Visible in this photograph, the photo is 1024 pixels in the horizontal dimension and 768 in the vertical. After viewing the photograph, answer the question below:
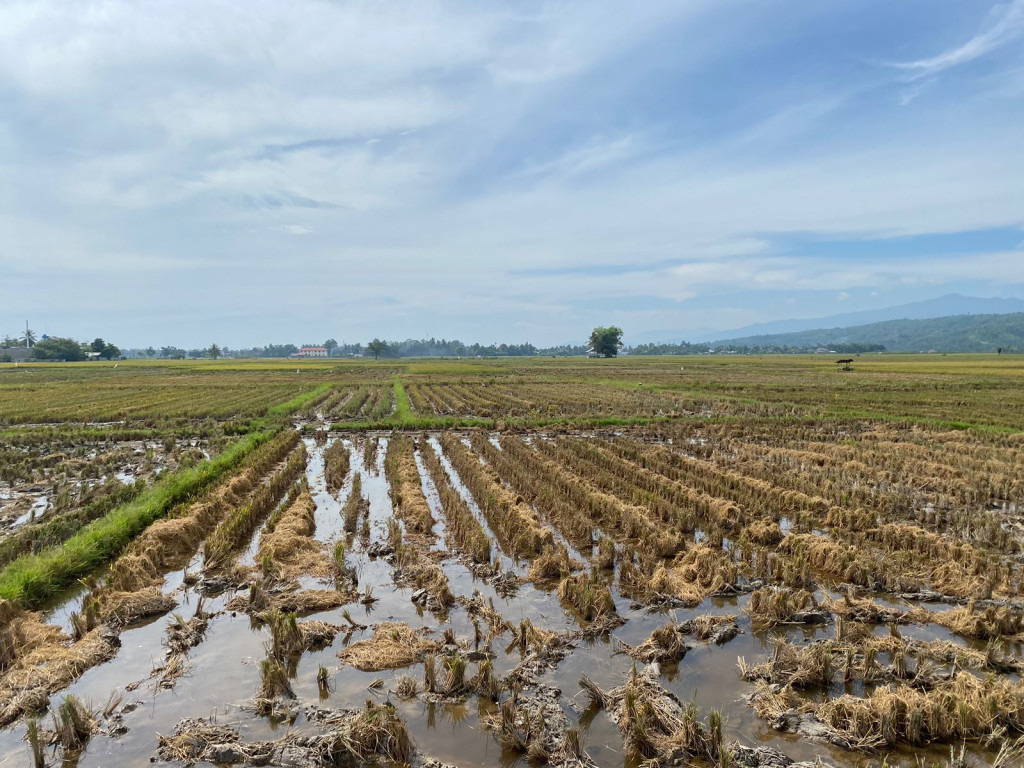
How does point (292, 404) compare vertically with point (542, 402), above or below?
above

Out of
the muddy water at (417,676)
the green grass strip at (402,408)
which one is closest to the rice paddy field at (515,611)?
the muddy water at (417,676)

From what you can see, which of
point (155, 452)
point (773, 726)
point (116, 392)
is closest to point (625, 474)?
point (773, 726)

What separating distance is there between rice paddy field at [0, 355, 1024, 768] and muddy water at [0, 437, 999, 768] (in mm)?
27

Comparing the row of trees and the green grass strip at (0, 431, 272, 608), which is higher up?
the row of trees

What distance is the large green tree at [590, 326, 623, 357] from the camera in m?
128

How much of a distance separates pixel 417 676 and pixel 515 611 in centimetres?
177

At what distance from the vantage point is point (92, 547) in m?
8.77

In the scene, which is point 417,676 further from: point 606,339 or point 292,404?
point 606,339

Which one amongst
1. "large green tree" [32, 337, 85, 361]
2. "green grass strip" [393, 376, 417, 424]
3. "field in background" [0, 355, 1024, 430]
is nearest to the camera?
"green grass strip" [393, 376, 417, 424]

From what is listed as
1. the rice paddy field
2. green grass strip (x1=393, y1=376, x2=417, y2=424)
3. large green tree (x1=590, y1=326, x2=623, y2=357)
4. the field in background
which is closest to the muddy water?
the rice paddy field

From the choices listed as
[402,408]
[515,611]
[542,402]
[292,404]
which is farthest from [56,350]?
[515,611]

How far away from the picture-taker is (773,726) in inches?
198

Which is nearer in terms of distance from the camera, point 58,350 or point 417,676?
point 417,676

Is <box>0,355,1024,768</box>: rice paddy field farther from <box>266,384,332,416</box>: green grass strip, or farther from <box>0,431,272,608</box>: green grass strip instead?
<box>266,384,332,416</box>: green grass strip
